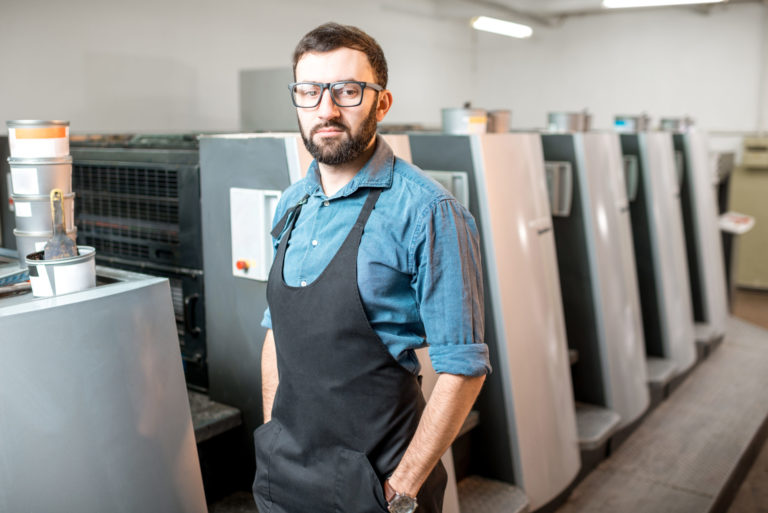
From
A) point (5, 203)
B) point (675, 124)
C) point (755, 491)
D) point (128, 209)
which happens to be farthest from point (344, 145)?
point (675, 124)

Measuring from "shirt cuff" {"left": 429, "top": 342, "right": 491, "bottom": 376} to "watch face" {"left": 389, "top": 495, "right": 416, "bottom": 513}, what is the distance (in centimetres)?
26

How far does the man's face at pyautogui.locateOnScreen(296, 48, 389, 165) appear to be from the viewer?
4.18 ft

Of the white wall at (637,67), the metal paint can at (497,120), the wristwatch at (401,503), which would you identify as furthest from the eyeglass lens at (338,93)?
the white wall at (637,67)

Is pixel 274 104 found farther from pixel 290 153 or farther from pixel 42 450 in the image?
pixel 42 450

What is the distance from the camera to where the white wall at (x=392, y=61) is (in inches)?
147

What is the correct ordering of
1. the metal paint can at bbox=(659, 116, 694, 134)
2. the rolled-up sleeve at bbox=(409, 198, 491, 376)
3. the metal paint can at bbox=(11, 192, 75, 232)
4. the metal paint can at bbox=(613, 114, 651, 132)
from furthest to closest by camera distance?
the metal paint can at bbox=(659, 116, 694, 134)
the metal paint can at bbox=(613, 114, 651, 132)
the metal paint can at bbox=(11, 192, 75, 232)
the rolled-up sleeve at bbox=(409, 198, 491, 376)

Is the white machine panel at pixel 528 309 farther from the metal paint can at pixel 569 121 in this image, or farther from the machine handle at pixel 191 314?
the metal paint can at pixel 569 121

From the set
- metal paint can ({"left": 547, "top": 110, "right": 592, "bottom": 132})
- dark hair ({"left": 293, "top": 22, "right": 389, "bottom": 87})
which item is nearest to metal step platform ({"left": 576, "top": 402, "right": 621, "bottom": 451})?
metal paint can ({"left": 547, "top": 110, "right": 592, "bottom": 132})

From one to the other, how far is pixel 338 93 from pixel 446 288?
1.37 ft

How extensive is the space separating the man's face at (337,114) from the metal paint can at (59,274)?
0.54 m

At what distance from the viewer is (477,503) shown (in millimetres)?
2471

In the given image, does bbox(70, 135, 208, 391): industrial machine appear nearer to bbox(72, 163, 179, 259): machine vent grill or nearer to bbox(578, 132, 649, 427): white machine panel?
bbox(72, 163, 179, 259): machine vent grill

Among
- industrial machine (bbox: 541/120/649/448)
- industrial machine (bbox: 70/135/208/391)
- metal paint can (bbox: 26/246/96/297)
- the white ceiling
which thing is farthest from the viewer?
the white ceiling

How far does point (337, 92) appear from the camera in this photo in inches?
50.5
